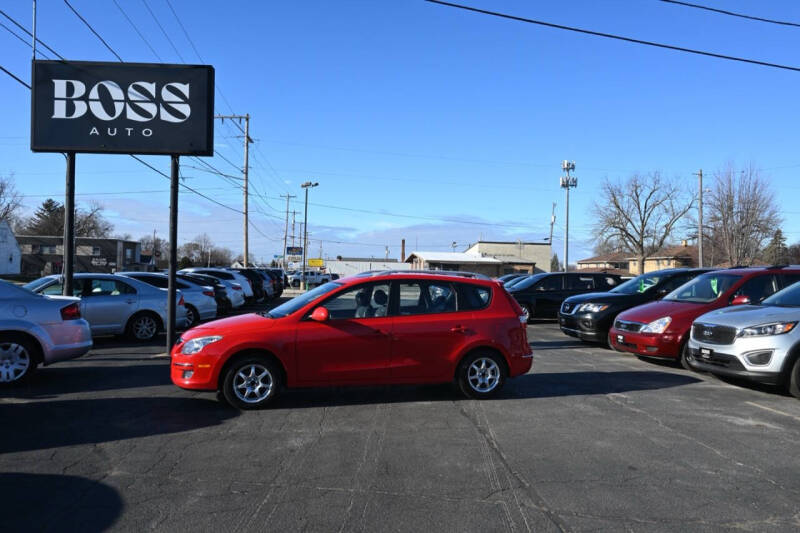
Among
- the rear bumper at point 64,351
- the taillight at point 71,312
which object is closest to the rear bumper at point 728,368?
the rear bumper at point 64,351

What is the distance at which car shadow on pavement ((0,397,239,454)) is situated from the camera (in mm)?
5633

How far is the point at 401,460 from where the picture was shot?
5.08 meters

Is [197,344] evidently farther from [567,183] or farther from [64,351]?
[567,183]

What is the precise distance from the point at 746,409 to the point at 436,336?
12.7 feet

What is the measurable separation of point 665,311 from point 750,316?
2.12 m

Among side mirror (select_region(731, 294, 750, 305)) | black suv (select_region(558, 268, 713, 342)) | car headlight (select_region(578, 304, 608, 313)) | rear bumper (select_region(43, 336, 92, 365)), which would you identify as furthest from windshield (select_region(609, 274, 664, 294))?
rear bumper (select_region(43, 336, 92, 365))

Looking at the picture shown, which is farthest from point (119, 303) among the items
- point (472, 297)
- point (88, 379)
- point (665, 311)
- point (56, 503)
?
point (665, 311)

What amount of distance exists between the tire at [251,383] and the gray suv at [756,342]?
6016 mm

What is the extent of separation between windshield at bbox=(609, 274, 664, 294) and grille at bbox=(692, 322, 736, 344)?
14.6ft

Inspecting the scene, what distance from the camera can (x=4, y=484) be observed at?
14.5ft

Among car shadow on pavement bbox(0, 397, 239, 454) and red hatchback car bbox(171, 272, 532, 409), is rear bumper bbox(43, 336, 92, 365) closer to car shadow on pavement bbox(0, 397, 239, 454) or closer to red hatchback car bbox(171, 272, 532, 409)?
car shadow on pavement bbox(0, 397, 239, 454)

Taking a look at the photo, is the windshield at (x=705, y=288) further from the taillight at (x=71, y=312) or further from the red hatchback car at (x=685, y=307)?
the taillight at (x=71, y=312)

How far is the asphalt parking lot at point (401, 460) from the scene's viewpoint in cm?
395

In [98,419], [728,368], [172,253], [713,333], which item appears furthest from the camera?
[172,253]
